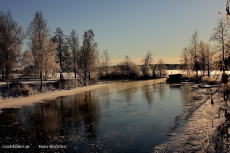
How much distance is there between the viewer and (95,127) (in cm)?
1142

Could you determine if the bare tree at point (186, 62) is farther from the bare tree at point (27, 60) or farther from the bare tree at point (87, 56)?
the bare tree at point (27, 60)

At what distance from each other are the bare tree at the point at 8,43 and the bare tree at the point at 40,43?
190cm

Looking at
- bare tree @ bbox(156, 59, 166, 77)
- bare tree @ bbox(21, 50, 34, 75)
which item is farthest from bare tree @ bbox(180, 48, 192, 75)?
bare tree @ bbox(21, 50, 34, 75)

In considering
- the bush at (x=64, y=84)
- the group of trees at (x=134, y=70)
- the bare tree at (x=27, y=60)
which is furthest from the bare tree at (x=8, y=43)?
the group of trees at (x=134, y=70)

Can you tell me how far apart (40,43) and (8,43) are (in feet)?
13.5

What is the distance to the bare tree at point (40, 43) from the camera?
2727 centimetres

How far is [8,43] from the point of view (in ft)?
86.5

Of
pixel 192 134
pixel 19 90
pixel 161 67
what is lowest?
pixel 192 134

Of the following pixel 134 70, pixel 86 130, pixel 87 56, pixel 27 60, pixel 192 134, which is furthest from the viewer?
pixel 134 70

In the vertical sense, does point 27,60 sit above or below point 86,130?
above

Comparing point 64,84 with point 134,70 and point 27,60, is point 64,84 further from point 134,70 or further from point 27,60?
point 134,70

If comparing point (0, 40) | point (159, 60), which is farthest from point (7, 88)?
point (159, 60)

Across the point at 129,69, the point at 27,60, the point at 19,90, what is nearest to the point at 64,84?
the point at 27,60

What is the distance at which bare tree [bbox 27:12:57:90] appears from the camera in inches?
1073
